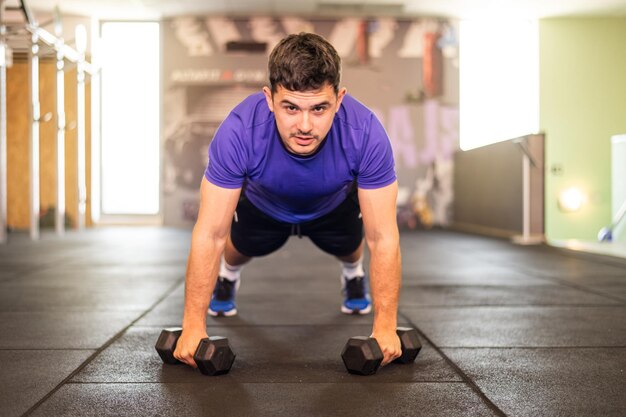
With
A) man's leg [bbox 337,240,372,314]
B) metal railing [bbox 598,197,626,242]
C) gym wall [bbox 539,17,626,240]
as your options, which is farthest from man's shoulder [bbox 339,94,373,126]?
gym wall [bbox 539,17,626,240]

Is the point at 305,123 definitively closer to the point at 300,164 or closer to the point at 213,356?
the point at 300,164

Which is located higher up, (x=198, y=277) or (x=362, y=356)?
(x=198, y=277)

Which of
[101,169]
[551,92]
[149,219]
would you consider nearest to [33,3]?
[101,169]

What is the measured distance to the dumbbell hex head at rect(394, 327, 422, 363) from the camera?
62.5 inches

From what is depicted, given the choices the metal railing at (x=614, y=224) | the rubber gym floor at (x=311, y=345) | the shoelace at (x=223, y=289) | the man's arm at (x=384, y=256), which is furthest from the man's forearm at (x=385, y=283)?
the metal railing at (x=614, y=224)

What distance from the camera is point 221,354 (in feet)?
4.81

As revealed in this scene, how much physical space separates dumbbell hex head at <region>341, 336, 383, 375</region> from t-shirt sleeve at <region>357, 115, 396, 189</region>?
0.36m

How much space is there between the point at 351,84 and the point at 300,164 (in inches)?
269

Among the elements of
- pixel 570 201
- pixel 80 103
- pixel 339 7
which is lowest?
pixel 570 201

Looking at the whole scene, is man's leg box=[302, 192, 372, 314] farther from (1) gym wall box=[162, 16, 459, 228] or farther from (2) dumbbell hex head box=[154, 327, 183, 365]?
(1) gym wall box=[162, 16, 459, 228]

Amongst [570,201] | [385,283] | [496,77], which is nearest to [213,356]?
[385,283]

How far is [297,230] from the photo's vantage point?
6.62 ft

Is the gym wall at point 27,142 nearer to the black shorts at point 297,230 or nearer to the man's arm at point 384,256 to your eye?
the black shorts at point 297,230

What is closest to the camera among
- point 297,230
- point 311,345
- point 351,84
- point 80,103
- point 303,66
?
point 303,66
